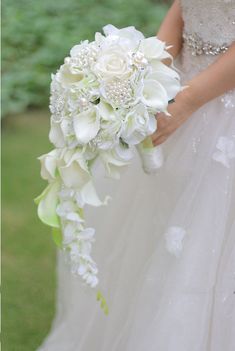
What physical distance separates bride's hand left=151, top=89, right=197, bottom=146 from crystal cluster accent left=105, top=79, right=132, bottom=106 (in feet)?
0.73

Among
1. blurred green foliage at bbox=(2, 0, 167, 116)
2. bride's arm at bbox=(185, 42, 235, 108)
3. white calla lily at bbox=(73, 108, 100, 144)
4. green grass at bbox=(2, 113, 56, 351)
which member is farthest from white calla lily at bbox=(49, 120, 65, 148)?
blurred green foliage at bbox=(2, 0, 167, 116)

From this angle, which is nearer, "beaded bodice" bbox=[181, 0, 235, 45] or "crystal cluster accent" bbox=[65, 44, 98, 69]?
"crystal cluster accent" bbox=[65, 44, 98, 69]

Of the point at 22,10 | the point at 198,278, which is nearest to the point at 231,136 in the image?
the point at 198,278

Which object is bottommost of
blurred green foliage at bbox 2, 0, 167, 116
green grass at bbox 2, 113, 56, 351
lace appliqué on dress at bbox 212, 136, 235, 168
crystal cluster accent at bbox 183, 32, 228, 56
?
blurred green foliage at bbox 2, 0, 167, 116

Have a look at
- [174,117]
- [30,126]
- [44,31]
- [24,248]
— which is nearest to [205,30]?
[174,117]

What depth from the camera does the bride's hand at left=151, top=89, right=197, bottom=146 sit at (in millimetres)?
2117

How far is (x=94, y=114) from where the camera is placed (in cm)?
194

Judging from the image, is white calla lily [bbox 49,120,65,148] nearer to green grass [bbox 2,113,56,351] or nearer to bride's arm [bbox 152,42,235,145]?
bride's arm [bbox 152,42,235,145]

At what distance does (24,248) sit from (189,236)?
1.62m

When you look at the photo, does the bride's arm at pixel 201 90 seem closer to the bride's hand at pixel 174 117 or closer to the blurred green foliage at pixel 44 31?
the bride's hand at pixel 174 117

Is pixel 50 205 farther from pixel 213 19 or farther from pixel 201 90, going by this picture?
pixel 213 19

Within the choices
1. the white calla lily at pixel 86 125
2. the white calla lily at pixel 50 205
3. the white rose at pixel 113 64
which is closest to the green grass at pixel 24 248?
the white calla lily at pixel 50 205

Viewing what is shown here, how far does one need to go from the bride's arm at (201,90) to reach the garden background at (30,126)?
119cm

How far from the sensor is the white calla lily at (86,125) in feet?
6.31
